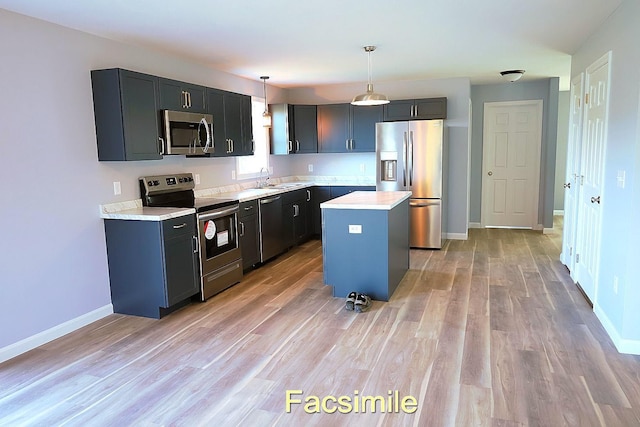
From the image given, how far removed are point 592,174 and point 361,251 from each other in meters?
2.18

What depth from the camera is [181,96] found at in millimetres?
4293

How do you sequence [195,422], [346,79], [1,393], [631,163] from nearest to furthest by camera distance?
[195,422] < [1,393] < [631,163] < [346,79]

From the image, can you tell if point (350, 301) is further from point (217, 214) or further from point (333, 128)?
point (333, 128)

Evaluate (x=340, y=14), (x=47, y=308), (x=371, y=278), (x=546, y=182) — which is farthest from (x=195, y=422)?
(x=546, y=182)

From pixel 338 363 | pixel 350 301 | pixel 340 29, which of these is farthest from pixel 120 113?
pixel 338 363

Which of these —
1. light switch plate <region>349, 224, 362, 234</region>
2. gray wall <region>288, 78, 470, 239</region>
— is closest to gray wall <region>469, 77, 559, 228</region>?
gray wall <region>288, 78, 470, 239</region>

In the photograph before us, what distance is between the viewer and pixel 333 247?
13.9ft

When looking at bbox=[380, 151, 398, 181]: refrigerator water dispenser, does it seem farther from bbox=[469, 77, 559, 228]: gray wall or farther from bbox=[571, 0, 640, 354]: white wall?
bbox=[571, 0, 640, 354]: white wall

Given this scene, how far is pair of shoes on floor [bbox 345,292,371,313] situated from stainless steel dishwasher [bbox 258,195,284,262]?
171 centimetres

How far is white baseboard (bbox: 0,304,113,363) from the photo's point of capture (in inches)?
123

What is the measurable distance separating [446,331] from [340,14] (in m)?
2.52

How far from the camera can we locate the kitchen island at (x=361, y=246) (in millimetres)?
4055

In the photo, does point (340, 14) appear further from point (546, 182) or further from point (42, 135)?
point (546, 182)

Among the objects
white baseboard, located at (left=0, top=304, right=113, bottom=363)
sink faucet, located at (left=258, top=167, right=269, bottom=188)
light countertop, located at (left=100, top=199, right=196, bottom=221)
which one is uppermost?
sink faucet, located at (left=258, top=167, right=269, bottom=188)
